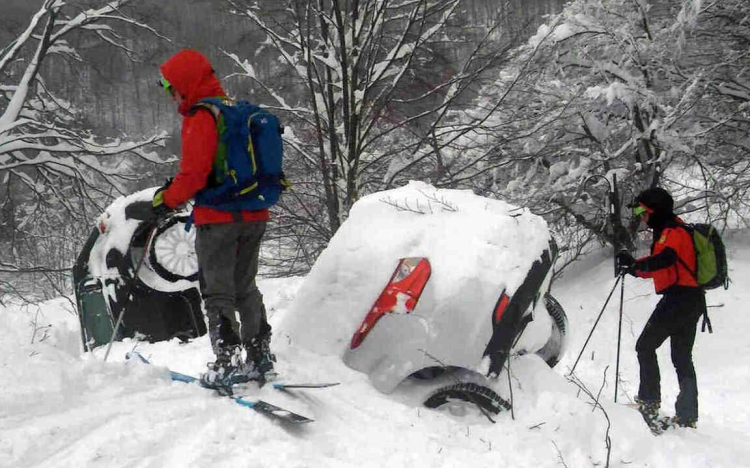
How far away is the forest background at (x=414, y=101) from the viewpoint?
7.06m

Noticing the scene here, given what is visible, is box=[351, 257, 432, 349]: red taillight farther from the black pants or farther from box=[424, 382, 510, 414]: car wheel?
the black pants

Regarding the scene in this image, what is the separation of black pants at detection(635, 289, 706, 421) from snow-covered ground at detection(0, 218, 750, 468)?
34cm

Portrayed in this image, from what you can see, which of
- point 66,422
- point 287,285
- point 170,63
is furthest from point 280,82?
point 66,422

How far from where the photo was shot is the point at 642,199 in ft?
13.9

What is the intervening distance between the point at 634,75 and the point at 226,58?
7.80 metres

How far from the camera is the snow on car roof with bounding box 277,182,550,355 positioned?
326 cm

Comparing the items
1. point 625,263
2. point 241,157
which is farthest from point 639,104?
point 241,157

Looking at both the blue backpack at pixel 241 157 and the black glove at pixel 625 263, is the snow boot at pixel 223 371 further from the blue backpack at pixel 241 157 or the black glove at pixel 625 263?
the black glove at pixel 625 263

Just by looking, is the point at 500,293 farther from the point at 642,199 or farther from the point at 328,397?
the point at 642,199

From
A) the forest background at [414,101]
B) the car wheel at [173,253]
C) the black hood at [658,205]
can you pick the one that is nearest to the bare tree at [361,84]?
the forest background at [414,101]

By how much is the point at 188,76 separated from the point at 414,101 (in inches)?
176

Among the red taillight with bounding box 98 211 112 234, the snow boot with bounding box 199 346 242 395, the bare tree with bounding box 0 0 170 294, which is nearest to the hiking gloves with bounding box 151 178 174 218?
the snow boot with bounding box 199 346 242 395

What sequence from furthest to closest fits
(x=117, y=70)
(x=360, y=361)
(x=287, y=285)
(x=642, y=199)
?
1. (x=117, y=70)
2. (x=287, y=285)
3. (x=642, y=199)
4. (x=360, y=361)

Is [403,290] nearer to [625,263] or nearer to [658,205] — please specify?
[625,263]
